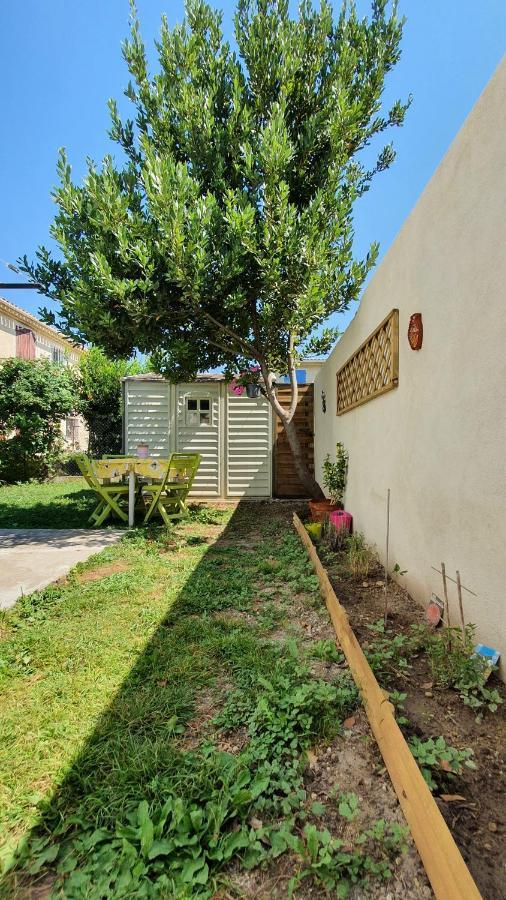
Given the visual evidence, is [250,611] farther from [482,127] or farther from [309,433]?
[309,433]

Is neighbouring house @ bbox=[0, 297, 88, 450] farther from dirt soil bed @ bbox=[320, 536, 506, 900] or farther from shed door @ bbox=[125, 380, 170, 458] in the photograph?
dirt soil bed @ bbox=[320, 536, 506, 900]

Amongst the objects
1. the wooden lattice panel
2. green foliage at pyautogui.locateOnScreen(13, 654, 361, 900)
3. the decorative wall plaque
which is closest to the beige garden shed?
the wooden lattice panel

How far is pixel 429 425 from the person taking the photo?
237 cm

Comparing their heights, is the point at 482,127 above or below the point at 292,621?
above

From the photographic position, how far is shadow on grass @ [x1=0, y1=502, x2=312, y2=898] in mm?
1318

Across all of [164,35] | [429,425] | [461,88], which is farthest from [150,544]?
[461,88]

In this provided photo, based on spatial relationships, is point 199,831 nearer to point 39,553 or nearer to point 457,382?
point 457,382

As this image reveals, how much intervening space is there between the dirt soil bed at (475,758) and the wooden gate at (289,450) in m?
6.59

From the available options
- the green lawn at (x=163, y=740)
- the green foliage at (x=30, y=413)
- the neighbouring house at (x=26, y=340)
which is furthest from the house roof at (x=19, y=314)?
the green lawn at (x=163, y=740)

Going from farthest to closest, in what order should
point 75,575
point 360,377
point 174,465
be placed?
point 174,465, point 360,377, point 75,575

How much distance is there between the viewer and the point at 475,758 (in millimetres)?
1388

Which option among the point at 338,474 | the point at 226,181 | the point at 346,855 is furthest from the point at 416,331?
the point at 226,181

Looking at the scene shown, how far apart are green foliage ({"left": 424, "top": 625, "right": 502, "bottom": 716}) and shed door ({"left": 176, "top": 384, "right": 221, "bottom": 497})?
7.20 m

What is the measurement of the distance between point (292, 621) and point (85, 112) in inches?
334
